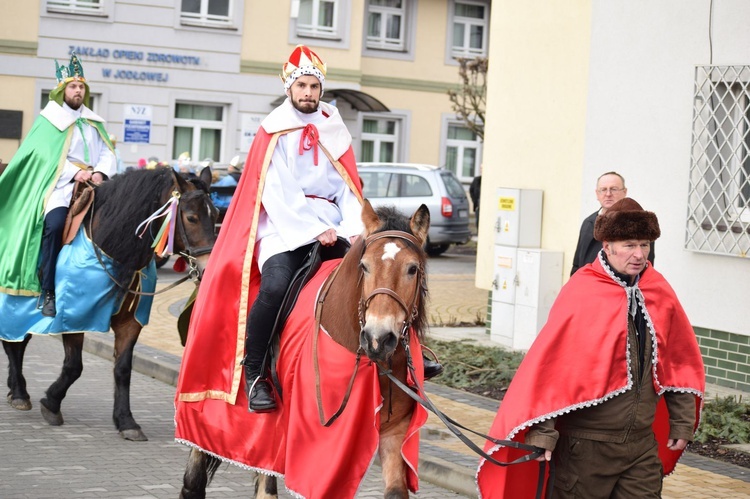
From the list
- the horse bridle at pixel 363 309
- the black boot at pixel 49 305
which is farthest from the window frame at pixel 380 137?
the horse bridle at pixel 363 309

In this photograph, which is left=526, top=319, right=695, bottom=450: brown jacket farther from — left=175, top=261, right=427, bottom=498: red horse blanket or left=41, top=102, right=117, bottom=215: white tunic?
left=41, top=102, right=117, bottom=215: white tunic

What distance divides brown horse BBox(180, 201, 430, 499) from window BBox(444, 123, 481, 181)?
28622mm

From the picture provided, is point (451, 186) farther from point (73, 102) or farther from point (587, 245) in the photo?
point (587, 245)

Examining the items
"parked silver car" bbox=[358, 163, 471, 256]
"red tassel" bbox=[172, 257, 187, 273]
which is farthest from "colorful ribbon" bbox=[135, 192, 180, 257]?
"parked silver car" bbox=[358, 163, 471, 256]

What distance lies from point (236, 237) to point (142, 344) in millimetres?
7144

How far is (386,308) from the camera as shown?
4617 mm

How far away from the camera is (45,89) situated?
27.1 meters

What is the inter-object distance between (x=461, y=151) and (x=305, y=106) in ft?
92.7

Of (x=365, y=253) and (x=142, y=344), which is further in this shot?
(x=142, y=344)

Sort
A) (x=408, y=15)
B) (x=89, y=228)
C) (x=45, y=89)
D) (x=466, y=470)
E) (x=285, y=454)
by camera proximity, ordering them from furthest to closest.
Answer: (x=408, y=15)
(x=45, y=89)
(x=89, y=228)
(x=466, y=470)
(x=285, y=454)

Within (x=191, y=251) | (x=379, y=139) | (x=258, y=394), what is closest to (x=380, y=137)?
(x=379, y=139)

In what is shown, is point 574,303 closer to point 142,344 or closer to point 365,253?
point 365,253

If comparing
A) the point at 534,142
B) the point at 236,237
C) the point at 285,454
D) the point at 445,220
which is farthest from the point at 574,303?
the point at 445,220

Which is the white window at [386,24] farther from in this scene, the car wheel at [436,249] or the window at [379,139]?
the car wheel at [436,249]
